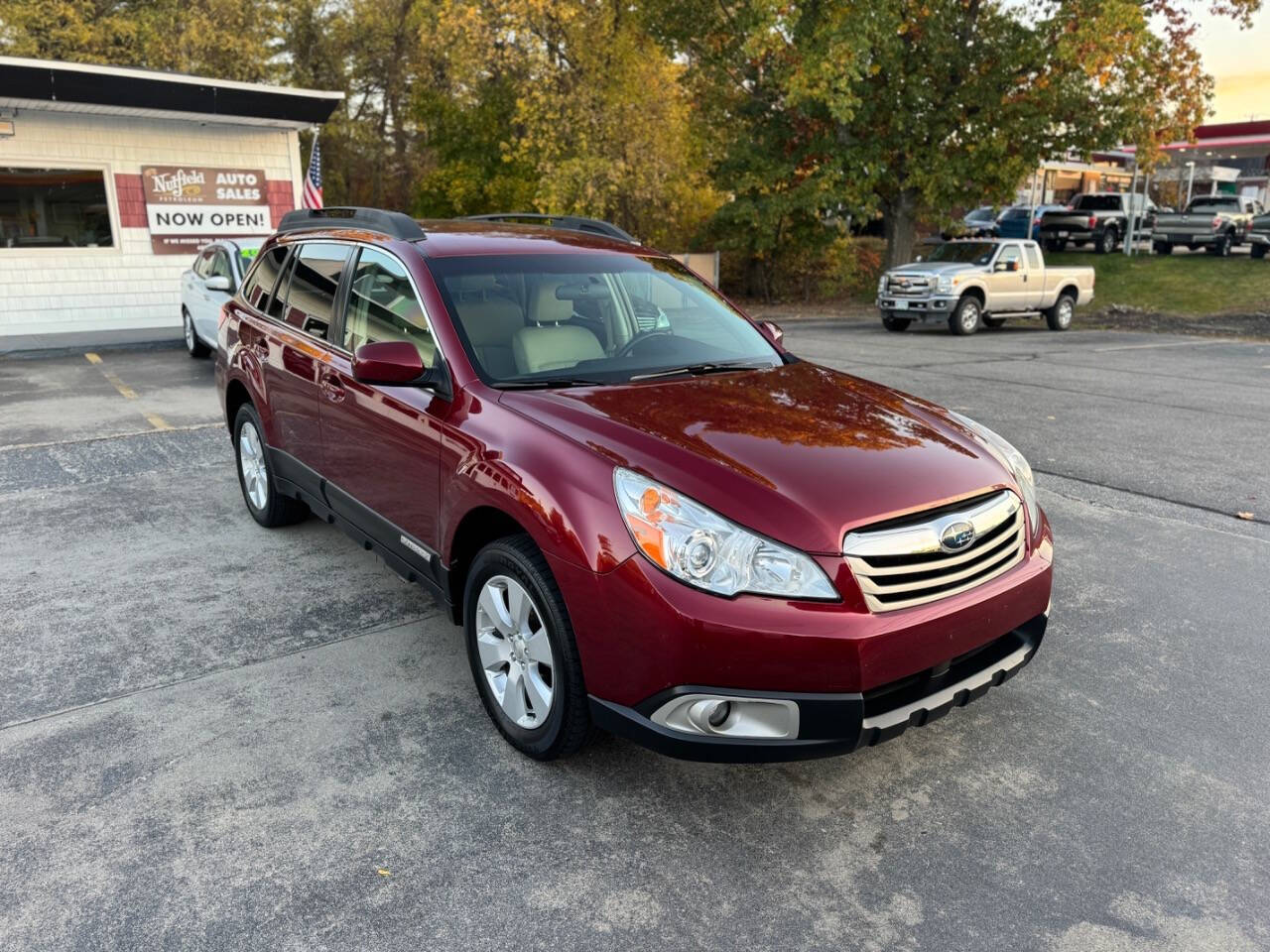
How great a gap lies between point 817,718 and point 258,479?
4147mm

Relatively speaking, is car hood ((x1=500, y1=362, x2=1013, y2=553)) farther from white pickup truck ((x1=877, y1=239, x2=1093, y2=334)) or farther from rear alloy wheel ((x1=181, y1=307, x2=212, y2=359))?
white pickup truck ((x1=877, y1=239, x2=1093, y2=334))

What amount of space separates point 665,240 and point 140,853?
82.9ft

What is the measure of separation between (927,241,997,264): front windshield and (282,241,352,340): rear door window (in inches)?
650

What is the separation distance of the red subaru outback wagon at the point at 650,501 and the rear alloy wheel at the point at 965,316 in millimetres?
14925

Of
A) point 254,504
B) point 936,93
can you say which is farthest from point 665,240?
point 254,504

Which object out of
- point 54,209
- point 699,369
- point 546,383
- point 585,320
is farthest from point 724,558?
point 54,209

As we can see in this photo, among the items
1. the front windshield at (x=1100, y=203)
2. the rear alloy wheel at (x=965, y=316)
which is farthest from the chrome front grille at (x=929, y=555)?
the front windshield at (x=1100, y=203)

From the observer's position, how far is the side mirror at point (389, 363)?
134 inches

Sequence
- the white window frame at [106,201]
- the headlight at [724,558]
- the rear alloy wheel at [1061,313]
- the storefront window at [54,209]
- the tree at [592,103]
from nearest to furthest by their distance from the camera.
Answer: the headlight at [724,558] → the white window frame at [106,201] → the storefront window at [54,209] → the rear alloy wheel at [1061,313] → the tree at [592,103]

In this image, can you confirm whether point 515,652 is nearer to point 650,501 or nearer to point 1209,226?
point 650,501

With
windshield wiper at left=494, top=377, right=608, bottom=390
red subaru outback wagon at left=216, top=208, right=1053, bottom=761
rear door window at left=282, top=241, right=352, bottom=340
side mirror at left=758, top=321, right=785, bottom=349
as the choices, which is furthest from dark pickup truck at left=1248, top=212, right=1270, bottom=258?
windshield wiper at left=494, top=377, right=608, bottom=390

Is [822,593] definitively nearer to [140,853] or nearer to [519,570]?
[519,570]

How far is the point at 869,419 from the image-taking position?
11.2 ft

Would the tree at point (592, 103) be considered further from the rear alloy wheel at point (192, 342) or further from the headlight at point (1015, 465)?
the headlight at point (1015, 465)
